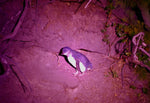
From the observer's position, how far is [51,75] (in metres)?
3.13

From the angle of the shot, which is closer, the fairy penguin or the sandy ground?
the sandy ground

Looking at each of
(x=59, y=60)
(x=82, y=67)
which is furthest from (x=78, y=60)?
(x=59, y=60)

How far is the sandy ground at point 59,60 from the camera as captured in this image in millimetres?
2783

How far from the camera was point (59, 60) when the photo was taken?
11.6 ft

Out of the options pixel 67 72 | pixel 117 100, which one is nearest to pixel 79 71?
pixel 67 72

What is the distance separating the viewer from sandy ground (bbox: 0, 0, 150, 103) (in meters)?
2.78

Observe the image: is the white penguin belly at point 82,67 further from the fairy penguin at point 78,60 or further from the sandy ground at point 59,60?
the sandy ground at point 59,60

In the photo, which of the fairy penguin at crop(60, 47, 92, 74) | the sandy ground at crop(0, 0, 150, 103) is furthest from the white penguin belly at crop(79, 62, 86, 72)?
the sandy ground at crop(0, 0, 150, 103)

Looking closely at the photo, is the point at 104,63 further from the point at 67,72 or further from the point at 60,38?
the point at 60,38

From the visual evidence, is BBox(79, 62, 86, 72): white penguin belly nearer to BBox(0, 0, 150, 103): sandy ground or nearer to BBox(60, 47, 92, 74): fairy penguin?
BBox(60, 47, 92, 74): fairy penguin

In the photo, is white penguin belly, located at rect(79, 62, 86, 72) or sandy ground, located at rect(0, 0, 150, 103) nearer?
sandy ground, located at rect(0, 0, 150, 103)

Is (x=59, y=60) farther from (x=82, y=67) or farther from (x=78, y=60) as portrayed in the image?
(x=82, y=67)

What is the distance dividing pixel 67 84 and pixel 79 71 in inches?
23.6

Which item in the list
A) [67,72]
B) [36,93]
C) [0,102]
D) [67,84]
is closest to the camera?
[0,102]
